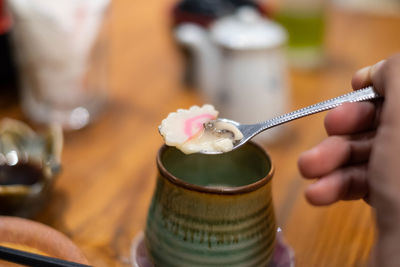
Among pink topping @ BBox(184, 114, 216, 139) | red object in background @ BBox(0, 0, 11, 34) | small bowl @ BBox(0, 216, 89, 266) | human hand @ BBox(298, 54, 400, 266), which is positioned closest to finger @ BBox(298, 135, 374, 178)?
human hand @ BBox(298, 54, 400, 266)

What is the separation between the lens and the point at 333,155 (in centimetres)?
56

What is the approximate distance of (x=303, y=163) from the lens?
557 mm

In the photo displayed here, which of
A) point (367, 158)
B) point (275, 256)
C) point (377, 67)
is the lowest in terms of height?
point (275, 256)

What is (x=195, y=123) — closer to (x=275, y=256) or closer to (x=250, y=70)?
(x=275, y=256)

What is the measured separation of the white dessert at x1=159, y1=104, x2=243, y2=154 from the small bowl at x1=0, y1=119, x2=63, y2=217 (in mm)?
269

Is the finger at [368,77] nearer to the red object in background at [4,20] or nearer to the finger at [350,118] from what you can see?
the finger at [350,118]

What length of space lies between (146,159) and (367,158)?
17.3 inches

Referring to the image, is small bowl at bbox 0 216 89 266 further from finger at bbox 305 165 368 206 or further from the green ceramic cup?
finger at bbox 305 165 368 206

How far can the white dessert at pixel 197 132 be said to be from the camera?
52cm

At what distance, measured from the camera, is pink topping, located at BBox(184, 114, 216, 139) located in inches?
21.3

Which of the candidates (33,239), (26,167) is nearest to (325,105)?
(33,239)

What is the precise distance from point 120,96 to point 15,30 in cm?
28

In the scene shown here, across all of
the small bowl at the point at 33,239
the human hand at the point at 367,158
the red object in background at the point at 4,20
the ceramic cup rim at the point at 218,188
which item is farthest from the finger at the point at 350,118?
the red object in background at the point at 4,20

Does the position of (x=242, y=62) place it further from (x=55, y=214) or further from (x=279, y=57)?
(x=55, y=214)
